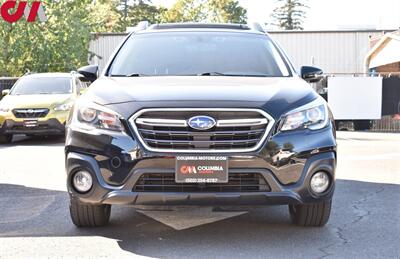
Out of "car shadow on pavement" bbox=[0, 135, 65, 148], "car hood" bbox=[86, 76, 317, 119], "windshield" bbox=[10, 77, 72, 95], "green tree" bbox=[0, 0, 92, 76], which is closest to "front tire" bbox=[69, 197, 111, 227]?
"car hood" bbox=[86, 76, 317, 119]

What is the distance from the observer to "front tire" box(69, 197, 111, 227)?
16.7ft

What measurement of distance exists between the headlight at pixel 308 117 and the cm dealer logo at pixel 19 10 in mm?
23284

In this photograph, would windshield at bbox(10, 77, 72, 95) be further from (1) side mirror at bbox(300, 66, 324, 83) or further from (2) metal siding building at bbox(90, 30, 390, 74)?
(2) metal siding building at bbox(90, 30, 390, 74)

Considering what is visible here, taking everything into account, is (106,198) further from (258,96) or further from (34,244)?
(258,96)

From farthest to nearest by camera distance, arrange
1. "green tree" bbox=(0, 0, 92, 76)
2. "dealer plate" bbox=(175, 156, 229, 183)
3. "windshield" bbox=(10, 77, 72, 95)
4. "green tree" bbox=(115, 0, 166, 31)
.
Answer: "green tree" bbox=(115, 0, 166, 31)
"green tree" bbox=(0, 0, 92, 76)
"windshield" bbox=(10, 77, 72, 95)
"dealer plate" bbox=(175, 156, 229, 183)

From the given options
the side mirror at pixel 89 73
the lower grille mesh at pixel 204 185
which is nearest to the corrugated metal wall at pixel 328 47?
the side mirror at pixel 89 73

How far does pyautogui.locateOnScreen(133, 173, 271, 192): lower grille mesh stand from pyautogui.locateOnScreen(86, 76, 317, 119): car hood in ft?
1.62

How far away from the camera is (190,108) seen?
4.55 meters

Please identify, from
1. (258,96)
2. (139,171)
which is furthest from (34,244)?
(258,96)

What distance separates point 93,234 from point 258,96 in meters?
1.71

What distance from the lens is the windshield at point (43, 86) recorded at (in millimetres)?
14477

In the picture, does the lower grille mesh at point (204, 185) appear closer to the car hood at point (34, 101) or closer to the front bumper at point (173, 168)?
the front bumper at point (173, 168)

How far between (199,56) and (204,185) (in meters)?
1.77

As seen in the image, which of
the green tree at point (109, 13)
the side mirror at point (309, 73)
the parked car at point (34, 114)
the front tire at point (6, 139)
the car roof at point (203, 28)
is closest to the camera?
the side mirror at point (309, 73)
